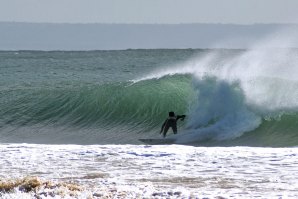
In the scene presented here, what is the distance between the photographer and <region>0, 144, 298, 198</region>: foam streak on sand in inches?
528

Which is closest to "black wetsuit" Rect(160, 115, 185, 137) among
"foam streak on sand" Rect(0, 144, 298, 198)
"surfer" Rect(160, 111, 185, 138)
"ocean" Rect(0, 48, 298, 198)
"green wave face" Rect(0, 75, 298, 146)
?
"surfer" Rect(160, 111, 185, 138)

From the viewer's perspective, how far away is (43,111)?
33719 millimetres

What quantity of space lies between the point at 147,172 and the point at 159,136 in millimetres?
10452

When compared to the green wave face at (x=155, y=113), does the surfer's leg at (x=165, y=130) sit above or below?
below

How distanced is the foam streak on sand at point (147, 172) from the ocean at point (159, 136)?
18 millimetres

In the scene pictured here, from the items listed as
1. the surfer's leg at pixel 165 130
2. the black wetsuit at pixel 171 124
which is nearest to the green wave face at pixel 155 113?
the black wetsuit at pixel 171 124

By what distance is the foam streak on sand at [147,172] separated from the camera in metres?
13.4

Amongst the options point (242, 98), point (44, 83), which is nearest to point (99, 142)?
point (242, 98)

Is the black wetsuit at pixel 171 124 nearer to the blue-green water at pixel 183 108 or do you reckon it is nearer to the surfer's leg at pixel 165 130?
the surfer's leg at pixel 165 130

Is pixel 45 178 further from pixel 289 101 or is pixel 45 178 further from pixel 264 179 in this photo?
pixel 289 101

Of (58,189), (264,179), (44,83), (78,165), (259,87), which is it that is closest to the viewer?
(58,189)

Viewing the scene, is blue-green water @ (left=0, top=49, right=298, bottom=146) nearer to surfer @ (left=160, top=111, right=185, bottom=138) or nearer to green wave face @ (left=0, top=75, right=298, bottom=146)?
green wave face @ (left=0, top=75, right=298, bottom=146)

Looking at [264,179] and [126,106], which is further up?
[126,106]

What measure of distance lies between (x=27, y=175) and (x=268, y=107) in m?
13.1
